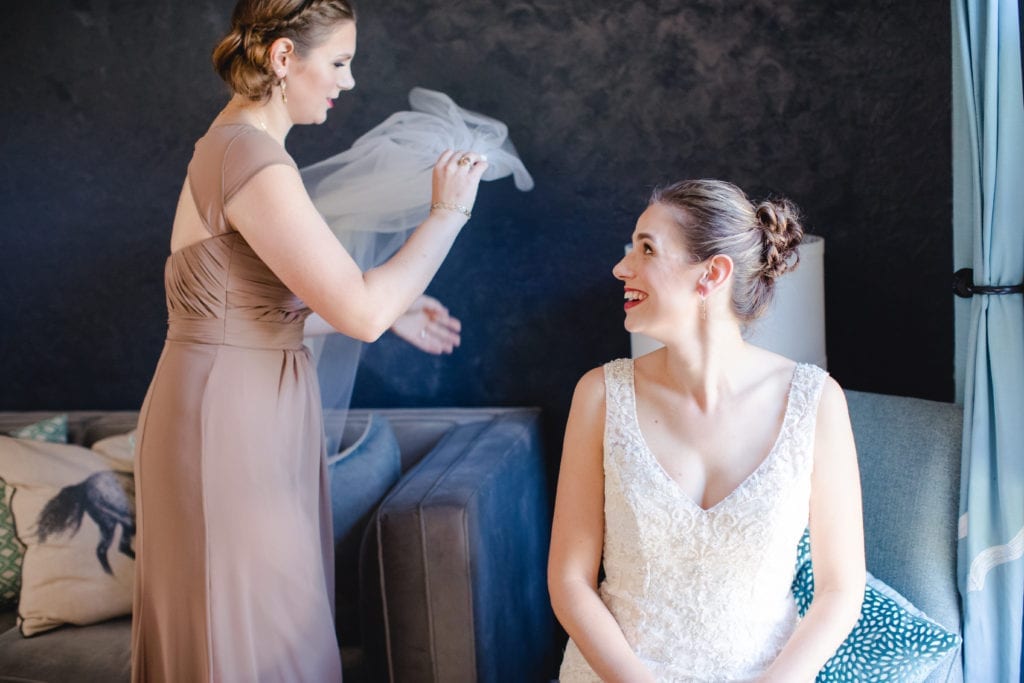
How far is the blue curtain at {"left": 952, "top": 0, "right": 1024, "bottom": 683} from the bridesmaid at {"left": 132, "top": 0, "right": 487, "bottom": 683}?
0.93 m

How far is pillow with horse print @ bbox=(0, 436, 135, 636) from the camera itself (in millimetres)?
2615

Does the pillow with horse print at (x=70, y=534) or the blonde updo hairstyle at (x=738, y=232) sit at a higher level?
the blonde updo hairstyle at (x=738, y=232)

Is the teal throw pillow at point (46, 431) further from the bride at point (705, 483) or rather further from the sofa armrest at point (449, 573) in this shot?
the bride at point (705, 483)

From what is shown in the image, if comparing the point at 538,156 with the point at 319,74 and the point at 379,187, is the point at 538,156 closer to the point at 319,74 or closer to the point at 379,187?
the point at 379,187

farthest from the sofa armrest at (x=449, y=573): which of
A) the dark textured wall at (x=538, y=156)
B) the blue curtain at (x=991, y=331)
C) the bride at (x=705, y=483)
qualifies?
the blue curtain at (x=991, y=331)

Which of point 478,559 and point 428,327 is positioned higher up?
point 428,327

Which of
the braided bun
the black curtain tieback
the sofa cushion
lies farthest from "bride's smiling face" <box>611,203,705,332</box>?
the sofa cushion

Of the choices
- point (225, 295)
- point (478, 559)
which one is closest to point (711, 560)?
point (478, 559)

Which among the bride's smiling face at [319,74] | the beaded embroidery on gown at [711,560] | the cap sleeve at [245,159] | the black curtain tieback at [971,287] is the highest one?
the bride's smiling face at [319,74]

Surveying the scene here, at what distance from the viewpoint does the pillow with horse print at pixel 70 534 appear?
2.62 m

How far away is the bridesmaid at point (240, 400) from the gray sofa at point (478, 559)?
26 cm

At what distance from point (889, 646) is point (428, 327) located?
1043 millimetres

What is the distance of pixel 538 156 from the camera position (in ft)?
9.81

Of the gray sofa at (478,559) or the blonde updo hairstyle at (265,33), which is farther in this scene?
the gray sofa at (478,559)
